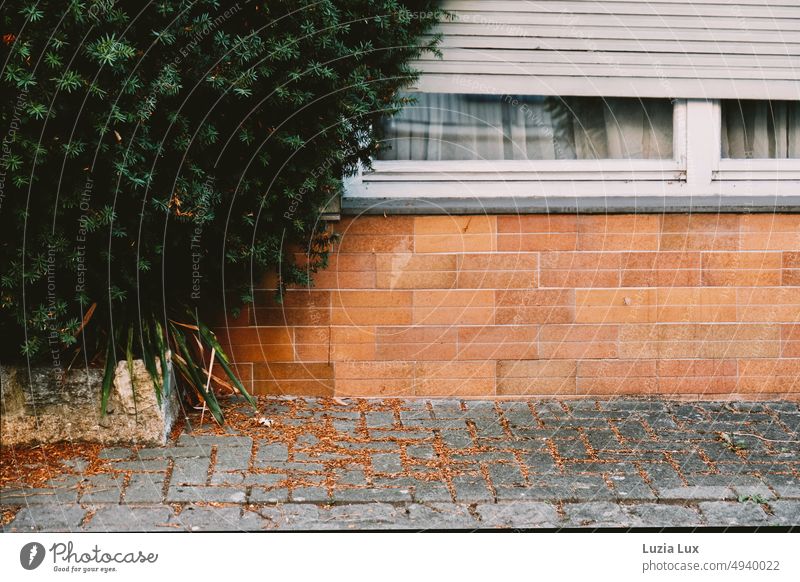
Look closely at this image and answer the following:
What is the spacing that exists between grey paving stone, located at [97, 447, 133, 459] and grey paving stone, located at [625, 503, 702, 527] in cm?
237

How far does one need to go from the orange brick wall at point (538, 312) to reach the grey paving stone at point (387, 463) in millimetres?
1092

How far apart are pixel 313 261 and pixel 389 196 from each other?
66cm

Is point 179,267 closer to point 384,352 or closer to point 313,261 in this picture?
point 313,261

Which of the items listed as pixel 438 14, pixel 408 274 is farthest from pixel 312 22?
pixel 408 274

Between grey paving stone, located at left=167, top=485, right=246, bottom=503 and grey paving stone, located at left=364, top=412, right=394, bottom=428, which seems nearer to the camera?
grey paving stone, located at left=167, top=485, right=246, bottom=503

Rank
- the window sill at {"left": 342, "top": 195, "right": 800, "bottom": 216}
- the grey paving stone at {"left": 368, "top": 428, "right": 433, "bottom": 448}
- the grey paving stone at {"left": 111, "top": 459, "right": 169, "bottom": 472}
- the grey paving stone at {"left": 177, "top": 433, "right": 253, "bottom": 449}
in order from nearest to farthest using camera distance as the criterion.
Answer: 1. the grey paving stone at {"left": 111, "top": 459, "right": 169, "bottom": 472}
2. the grey paving stone at {"left": 177, "top": 433, "right": 253, "bottom": 449}
3. the grey paving stone at {"left": 368, "top": 428, "right": 433, "bottom": 448}
4. the window sill at {"left": 342, "top": 195, "right": 800, "bottom": 216}

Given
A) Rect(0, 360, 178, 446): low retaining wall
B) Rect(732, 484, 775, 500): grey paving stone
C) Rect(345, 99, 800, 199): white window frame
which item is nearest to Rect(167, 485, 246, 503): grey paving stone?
Rect(0, 360, 178, 446): low retaining wall

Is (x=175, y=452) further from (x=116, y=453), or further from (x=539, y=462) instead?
(x=539, y=462)

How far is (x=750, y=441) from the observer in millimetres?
5000

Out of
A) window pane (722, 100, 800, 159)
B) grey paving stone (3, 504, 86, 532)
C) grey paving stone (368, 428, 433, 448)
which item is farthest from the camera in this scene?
window pane (722, 100, 800, 159)

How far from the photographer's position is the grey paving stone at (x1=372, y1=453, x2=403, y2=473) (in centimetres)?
451

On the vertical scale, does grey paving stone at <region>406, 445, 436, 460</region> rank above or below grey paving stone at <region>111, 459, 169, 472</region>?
above

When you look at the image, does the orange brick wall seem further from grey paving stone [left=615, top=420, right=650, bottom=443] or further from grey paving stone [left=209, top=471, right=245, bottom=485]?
grey paving stone [left=209, top=471, right=245, bottom=485]

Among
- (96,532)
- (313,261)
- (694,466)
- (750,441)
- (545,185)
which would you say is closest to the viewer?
(96,532)
